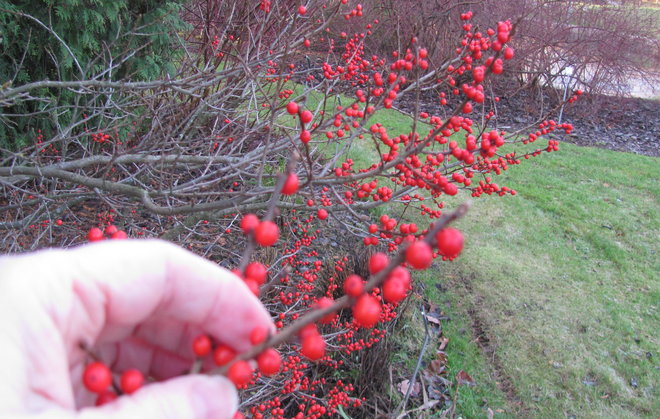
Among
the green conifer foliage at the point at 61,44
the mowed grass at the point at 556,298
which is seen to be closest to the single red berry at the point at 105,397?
the green conifer foliage at the point at 61,44

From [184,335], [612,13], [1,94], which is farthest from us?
[612,13]

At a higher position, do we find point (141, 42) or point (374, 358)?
point (141, 42)

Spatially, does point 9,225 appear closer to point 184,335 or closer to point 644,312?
point 184,335

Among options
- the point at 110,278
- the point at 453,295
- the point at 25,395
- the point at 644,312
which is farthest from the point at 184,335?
the point at 644,312

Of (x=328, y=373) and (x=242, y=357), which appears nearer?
(x=242, y=357)

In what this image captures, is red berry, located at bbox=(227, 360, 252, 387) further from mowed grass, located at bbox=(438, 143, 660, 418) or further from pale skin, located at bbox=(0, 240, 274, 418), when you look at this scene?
mowed grass, located at bbox=(438, 143, 660, 418)

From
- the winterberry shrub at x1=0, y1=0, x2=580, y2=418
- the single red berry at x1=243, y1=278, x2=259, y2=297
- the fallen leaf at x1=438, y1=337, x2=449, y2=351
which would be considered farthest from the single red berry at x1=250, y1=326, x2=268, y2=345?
the fallen leaf at x1=438, y1=337, x2=449, y2=351

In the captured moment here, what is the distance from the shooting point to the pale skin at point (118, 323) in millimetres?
831

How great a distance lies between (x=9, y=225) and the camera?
9.97ft

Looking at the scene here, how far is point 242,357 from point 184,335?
43cm

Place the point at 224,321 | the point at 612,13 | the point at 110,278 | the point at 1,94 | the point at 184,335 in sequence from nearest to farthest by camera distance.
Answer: the point at 110,278
the point at 224,321
the point at 184,335
the point at 1,94
the point at 612,13

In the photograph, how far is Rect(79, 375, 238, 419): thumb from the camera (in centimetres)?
90

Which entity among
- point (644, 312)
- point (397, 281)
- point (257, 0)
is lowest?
point (644, 312)

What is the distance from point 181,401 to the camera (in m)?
0.94
